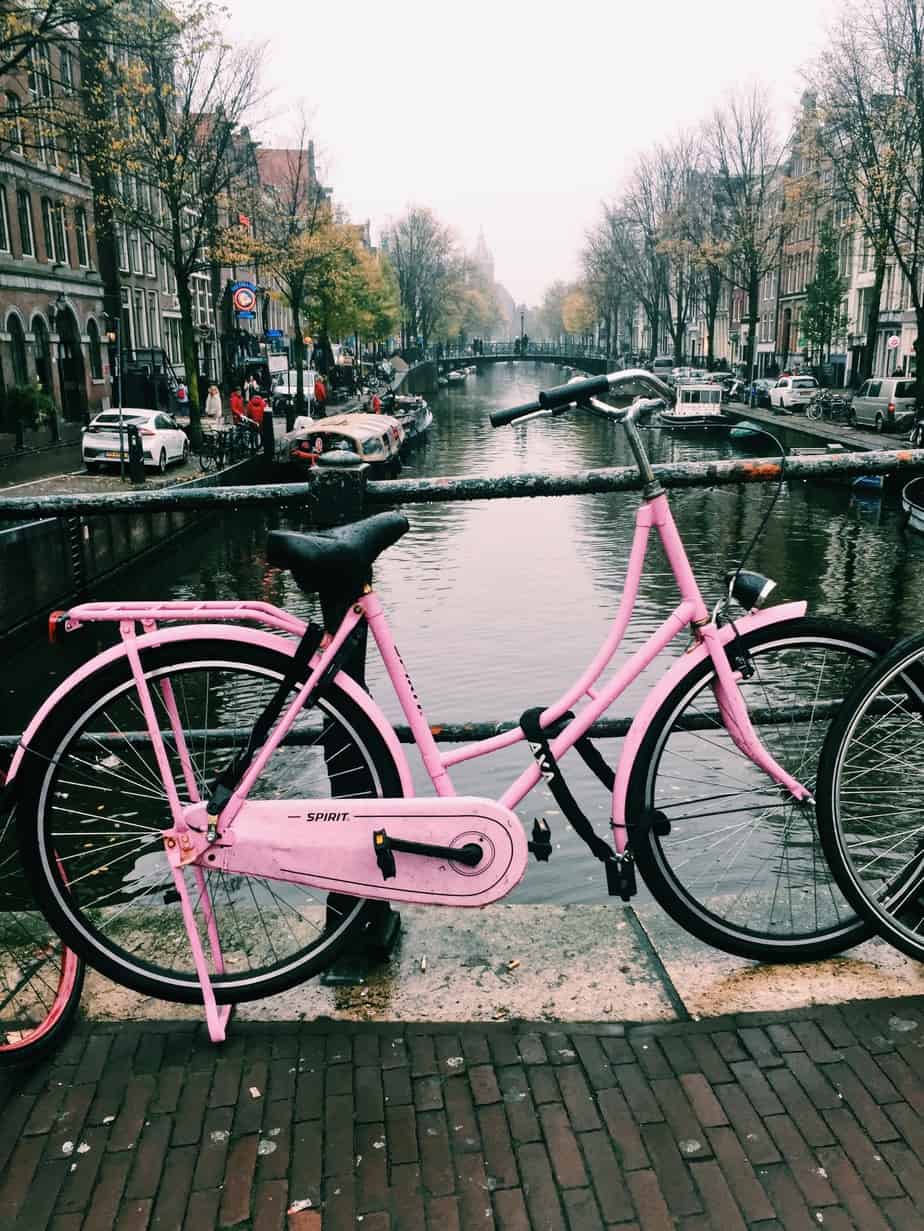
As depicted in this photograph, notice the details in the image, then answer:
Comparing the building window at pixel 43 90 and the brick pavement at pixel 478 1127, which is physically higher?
the building window at pixel 43 90

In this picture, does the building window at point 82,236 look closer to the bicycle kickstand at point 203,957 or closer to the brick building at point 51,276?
the brick building at point 51,276

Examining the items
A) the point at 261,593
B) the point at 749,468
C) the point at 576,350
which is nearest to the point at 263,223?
the point at 261,593

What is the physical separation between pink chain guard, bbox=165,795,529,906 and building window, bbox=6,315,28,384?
33325 millimetres

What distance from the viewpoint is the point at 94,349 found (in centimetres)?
3934

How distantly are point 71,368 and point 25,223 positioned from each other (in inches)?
203

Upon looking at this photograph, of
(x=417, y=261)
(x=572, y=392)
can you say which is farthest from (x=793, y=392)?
(x=417, y=261)

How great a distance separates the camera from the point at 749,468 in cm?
250

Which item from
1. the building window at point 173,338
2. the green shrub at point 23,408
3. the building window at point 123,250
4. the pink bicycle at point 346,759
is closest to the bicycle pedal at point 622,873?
the pink bicycle at point 346,759

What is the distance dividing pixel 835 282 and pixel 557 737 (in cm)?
5378

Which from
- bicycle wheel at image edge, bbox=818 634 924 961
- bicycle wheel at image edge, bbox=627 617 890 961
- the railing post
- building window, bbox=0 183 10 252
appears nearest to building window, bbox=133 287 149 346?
building window, bbox=0 183 10 252

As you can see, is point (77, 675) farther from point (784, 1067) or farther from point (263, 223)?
point (263, 223)

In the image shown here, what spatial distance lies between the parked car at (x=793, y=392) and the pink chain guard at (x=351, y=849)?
1721 inches

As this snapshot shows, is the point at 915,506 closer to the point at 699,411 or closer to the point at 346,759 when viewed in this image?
the point at 699,411

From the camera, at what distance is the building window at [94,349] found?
38844 mm
